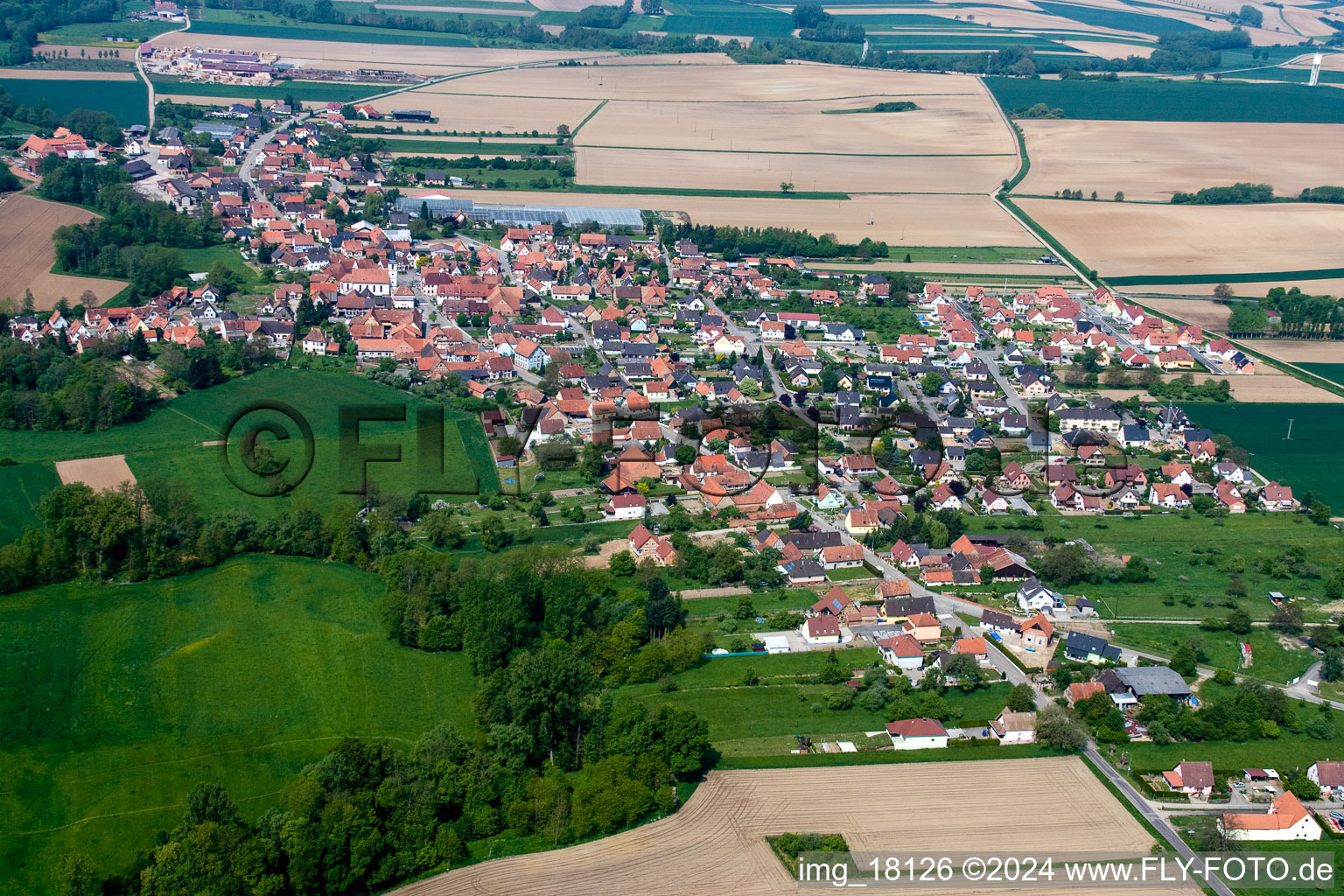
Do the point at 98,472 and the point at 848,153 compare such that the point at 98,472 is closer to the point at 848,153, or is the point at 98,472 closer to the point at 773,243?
the point at 773,243

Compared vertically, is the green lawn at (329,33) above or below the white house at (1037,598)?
above


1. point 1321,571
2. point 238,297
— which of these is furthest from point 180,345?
point 1321,571

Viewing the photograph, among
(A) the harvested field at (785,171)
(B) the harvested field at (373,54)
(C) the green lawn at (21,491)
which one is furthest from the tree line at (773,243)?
(B) the harvested field at (373,54)

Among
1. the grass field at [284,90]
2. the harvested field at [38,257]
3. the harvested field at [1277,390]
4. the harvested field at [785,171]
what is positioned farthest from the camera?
the grass field at [284,90]

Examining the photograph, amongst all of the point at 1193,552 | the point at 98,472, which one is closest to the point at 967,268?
the point at 1193,552

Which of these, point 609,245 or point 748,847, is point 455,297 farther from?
point 748,847

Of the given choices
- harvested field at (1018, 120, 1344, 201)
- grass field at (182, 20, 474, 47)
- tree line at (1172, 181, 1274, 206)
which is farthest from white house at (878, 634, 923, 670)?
grass field at (182, 20, 474, 47)

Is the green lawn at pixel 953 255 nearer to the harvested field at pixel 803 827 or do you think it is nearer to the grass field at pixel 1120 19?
the harvested field at pixel 803 827
